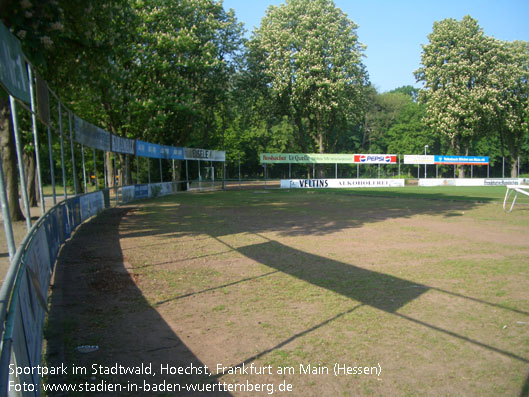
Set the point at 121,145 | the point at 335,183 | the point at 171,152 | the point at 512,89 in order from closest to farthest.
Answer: the point at 121,145 → the point at 171,152 → the point at 335,183 → the point at 512,89

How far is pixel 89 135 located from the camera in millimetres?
16719

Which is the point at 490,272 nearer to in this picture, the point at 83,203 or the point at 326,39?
A: the point at 83,203

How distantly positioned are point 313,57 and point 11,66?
3816 cm

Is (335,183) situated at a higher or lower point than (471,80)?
lower

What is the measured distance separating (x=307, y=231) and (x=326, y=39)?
31994mm

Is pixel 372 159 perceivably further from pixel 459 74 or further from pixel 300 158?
pixel 459 74

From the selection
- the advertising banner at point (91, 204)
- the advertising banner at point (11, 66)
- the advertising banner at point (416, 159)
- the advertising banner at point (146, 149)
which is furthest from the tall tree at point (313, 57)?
the advertising banner at point (11, 66)

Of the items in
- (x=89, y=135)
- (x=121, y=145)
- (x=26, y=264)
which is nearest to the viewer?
(x=26, y=264)

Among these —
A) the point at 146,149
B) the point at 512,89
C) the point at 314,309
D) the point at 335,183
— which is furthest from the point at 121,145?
the point at 512,89

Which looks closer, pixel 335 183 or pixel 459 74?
pixel 335 183

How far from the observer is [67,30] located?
11828 millimetres

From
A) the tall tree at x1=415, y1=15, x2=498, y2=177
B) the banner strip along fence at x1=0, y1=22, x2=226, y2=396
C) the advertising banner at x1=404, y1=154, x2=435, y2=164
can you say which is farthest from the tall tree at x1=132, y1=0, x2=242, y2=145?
the tall tree at x1=415, y1=15, x2=498, y2=177

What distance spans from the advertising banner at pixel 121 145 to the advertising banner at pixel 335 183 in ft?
69.2

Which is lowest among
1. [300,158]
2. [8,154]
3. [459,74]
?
[300,158]
